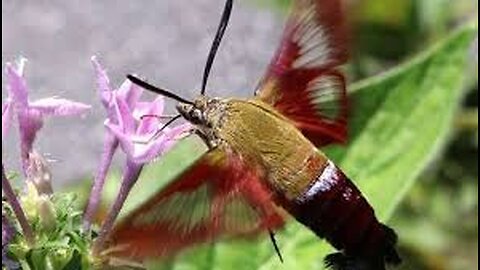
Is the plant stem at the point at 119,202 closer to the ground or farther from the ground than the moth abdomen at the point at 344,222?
closer to the ground

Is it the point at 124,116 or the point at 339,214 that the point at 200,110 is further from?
the point at 339,214

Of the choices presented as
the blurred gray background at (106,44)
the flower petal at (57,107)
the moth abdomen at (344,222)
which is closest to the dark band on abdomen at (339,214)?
the moth abdomen at (344,222)

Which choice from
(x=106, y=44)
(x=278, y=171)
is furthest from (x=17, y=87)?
(x=106, y=44)

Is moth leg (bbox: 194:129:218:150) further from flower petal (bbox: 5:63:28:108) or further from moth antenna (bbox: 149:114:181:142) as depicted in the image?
flower petal (bbox: 5:63:28:108)

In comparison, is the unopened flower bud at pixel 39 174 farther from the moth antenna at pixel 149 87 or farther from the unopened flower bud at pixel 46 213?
the moth antenna at pixel 149 87

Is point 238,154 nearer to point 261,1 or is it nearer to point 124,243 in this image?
point 124,243

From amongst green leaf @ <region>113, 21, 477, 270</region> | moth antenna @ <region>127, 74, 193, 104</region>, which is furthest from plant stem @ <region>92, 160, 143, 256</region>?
green leaf @ <region>113, 21, 477, 270</region>
